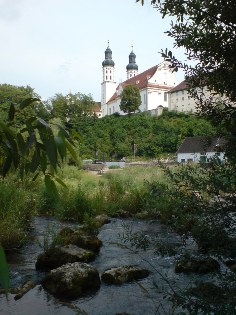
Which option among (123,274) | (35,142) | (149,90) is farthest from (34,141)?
(149,90)

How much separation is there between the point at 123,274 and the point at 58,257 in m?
1.65

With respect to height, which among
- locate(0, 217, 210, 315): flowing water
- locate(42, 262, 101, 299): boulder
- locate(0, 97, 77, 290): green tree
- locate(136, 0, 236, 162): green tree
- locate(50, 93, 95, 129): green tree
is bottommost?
locate(0, 217, 210, 315): flowing water

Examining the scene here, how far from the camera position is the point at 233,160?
291cm

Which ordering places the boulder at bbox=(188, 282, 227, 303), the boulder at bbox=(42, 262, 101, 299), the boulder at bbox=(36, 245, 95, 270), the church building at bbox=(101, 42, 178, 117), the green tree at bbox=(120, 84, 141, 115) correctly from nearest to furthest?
the boulder at bbox=(188, 282, 227, 303) < the boulder at bbox=(42, 262, 101, 299) < the boulder at bbox=(36, 245, 95, 270) < the green tree at bbox=(120, 84, 141, 115) < the church building at bbox=(101, 42, 178, 117)

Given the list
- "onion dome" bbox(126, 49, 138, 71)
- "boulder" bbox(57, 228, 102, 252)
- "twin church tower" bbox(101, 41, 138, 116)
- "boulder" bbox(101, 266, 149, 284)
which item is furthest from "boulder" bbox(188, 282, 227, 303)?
"onion dome" bbox(126, 49, 138, 71)

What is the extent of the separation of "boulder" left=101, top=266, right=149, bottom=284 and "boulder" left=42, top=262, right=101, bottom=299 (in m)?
0.24

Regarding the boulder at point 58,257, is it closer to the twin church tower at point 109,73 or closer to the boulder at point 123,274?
the boulder at point 123,274

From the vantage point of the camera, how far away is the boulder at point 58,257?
304 inches

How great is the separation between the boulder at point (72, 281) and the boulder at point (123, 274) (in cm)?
24

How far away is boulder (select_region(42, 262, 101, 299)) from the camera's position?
6.37 metres

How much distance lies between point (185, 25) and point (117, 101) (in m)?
96.7

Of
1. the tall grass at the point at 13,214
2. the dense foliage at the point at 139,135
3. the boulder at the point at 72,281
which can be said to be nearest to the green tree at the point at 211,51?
the boulder at the point at 72,281

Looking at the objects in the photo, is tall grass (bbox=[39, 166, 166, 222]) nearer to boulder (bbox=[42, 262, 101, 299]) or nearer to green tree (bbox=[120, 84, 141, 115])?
boulder (bbox=[42, 262, 101, 299])

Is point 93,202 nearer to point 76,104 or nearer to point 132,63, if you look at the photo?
point 76,104
